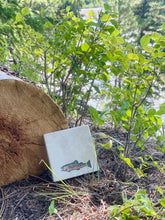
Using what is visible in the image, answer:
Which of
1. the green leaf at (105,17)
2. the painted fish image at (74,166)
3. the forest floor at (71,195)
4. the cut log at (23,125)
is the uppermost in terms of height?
the green leaf at (105,17)

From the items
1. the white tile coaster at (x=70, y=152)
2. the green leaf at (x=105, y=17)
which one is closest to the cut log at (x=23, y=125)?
the white tile coaster at (x=70, y=152)

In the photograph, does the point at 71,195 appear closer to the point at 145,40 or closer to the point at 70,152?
the point at 70,152

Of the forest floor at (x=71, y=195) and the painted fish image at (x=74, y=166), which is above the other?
the painted fish image at (x=74, y=166)

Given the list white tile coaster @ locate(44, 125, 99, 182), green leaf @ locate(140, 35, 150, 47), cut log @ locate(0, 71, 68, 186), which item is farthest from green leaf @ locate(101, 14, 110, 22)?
Result: white tile coaster @ locate(44, 125, 99, 182)

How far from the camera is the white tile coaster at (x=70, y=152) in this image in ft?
4.55

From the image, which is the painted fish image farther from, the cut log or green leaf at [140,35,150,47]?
green leaf at [140,35,150,47]

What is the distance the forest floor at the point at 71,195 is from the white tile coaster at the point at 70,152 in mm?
70

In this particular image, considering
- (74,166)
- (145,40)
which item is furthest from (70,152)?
(145,40)

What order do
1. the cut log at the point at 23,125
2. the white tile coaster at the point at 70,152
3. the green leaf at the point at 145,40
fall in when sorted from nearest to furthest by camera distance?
the green leaf at the point at 145,40, the cut log at the point at 23,125, the white tile coaster at the point at 70,152

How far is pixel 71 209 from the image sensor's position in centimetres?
114

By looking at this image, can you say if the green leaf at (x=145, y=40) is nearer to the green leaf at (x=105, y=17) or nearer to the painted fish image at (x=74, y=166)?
the green leaf at (x=105, y=17)

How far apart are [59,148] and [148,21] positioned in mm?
4517

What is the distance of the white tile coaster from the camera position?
4.55 feet

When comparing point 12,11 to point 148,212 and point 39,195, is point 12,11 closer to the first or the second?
point 39,195
